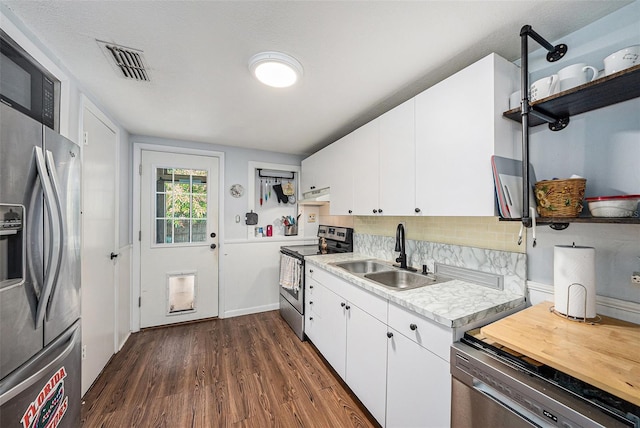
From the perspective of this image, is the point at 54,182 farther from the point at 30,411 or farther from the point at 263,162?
the point at 263,162

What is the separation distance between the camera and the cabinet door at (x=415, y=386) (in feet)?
3.65

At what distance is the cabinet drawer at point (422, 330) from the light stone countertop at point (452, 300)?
0.04 metres

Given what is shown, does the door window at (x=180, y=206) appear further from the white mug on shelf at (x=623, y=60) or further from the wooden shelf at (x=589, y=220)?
the white mug on shelf at (x=623, y=60)

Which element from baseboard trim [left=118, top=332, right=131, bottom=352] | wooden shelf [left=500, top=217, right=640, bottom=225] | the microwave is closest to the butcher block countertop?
wooden shelf [left=500, top=217, right=640, bottom=225]

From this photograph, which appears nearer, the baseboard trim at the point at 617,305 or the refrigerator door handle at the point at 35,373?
the refrigerator door handle at the point at 35,373

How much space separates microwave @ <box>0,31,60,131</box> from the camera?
3.71ft

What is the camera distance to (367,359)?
159 centimetres

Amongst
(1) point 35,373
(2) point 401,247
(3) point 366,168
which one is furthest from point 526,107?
(1) point 35,373

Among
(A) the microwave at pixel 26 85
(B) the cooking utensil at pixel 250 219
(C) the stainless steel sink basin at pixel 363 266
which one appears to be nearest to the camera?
(A) the microwave at pixel 26 85

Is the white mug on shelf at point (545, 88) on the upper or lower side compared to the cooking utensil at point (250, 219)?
upper

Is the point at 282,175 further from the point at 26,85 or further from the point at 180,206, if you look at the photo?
the point at 26,85

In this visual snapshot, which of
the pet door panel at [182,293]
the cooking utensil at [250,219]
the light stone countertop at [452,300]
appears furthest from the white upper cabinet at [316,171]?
the pet door panel at [182,293]

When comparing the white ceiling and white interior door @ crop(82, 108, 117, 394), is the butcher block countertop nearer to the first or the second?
the white ceiling

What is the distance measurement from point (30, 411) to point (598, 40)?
286 cm
